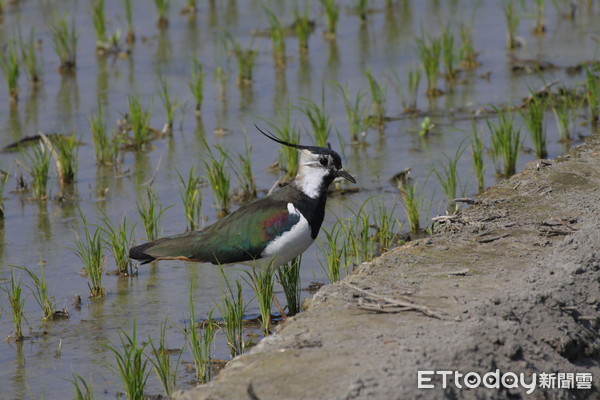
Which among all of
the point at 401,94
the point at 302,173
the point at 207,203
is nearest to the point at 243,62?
the point at 401,94

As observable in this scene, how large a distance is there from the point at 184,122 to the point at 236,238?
3567 millimetres

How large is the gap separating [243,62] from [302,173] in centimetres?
423

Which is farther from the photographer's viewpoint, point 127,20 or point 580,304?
point 127,20

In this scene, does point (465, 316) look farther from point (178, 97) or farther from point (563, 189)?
point (178, 97)

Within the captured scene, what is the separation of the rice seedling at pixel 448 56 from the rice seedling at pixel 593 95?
1.32 metres

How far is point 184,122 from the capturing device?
8.44 metres

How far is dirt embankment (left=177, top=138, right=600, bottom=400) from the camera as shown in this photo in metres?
3.42

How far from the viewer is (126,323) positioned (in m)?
5.06

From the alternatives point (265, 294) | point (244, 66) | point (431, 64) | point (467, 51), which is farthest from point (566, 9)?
point (265, 294)

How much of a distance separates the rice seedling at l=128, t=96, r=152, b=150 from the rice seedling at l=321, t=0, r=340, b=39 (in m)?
2.93

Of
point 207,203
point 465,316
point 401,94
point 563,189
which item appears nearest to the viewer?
point 465,316

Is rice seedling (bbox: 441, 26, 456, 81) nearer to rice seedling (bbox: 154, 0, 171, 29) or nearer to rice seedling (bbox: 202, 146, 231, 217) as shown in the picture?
rice seedling (bbox: 202, 146, 231, 217)

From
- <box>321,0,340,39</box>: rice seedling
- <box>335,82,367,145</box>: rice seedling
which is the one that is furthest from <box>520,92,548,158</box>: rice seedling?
<box>321,0,340,39</box>: rice seedling

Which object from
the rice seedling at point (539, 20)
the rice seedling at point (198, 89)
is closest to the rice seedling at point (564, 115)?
the rice seedling at point (539, 20)
